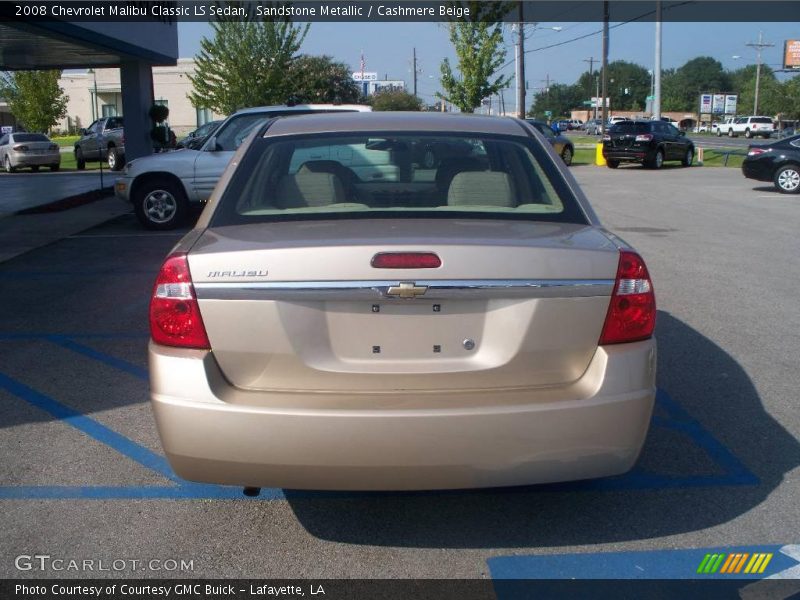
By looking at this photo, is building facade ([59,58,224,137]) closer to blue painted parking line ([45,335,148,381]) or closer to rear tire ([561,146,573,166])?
rear tire ([561,146,573,166])

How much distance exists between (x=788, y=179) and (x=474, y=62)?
20207 mm

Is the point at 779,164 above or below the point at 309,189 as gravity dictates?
below

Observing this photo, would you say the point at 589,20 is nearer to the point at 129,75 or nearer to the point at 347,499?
the point at 129,75

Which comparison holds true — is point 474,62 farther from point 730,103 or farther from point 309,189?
point 730,103

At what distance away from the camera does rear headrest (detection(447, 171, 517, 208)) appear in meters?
4.18

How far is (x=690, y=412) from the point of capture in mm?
5262

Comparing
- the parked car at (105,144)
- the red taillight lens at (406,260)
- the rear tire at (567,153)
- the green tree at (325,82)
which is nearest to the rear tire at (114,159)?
the parked car at (105,144)

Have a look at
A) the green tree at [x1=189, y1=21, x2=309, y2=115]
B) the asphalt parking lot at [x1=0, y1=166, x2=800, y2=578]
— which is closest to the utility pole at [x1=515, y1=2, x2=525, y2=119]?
the green tree at [x1=189, y1=21, x2=309, y2=115]

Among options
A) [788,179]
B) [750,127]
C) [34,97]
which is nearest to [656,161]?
[788,179]

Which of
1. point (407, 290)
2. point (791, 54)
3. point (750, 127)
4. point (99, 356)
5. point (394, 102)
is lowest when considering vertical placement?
point (99, 356)

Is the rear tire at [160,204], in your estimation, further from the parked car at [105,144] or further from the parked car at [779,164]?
the parked car at [105,144]

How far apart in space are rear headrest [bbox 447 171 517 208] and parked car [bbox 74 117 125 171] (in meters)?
26.8

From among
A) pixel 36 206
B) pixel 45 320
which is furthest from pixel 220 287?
pixel 36 206

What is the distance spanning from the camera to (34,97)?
44.5 metres
